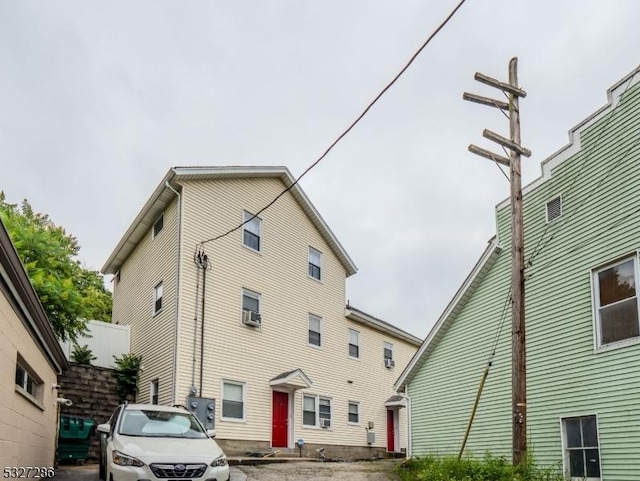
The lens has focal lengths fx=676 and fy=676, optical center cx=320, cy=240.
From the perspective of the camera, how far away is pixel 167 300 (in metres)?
20.6

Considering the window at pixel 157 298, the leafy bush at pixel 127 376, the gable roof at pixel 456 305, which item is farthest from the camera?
the leafy bush at pixel 127 376

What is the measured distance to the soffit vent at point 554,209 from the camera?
14.6 metres

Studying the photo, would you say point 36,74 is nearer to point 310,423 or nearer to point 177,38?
point 177,38

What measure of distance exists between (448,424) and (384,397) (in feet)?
37.3

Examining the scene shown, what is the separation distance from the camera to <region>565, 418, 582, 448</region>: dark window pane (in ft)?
43.6

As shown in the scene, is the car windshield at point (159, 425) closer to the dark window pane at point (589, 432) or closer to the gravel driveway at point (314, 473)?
the gravel driveway at point (314, 473)

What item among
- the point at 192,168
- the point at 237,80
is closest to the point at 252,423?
the point at 192,168

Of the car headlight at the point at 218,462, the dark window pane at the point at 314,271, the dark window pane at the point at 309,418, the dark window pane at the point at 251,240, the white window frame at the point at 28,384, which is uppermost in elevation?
the dark window pane at the point at 251,240

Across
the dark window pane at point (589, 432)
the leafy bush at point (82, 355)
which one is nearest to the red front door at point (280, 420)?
the leafy bush at point (82, 355)

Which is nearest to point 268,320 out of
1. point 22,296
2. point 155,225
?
point 155,225

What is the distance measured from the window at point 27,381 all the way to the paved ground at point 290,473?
1981 mm

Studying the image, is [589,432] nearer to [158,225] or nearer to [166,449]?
[166,449]

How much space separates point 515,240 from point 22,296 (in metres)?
8.21

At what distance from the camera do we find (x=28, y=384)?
1315cm
